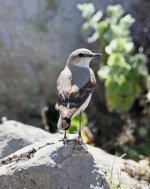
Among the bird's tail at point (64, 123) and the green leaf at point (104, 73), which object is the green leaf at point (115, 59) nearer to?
the green leaf at point (104, 73)

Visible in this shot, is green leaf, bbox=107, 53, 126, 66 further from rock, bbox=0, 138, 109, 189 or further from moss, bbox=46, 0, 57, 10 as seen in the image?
rock, bbox=0, 138, 109, 189

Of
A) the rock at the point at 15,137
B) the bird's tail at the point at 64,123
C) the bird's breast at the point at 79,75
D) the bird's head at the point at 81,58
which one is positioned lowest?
the rock at the point at 15,137

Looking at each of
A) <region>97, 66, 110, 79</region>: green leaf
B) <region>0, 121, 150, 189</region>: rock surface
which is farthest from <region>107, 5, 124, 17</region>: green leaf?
<region>0, 121, 150, 189</region>: rock surface

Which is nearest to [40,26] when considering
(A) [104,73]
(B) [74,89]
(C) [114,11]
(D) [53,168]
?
(C) [114,11]

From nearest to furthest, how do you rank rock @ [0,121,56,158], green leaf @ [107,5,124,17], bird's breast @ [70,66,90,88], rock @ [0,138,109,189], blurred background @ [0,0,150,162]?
1. rock @ [0,138,109,189]
2. bird's breast @ [70,66,90,88]
3. rock @ [0,121,56,158]
4. green leaf @ [107,5,124,17]
5. blurred background @ [0,0,150,162]

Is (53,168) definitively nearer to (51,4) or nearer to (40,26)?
(40,26)

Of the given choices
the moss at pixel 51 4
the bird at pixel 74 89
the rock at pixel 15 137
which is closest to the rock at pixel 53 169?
the bird at pixel 74 89

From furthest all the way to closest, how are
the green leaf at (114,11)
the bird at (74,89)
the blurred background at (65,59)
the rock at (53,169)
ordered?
the blurred background at (65,59), the green leaf at (114,11), the bird at (74,89), the rock at (53,169)
